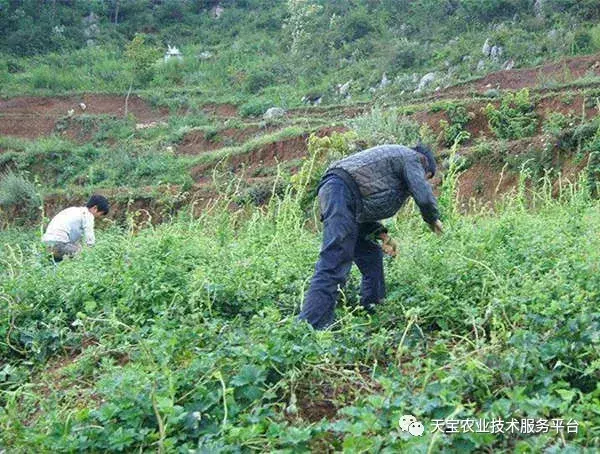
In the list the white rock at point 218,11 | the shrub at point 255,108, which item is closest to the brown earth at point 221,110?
the shrub at point 255,108

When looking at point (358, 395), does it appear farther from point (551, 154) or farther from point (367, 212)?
point (551, 154)

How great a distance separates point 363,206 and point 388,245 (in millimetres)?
487

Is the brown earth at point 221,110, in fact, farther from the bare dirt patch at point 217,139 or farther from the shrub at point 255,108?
the bare dirt patch at point 217,139

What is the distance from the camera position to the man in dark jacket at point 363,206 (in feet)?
17.0

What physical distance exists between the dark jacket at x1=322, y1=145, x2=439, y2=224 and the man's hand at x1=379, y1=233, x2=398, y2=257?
0.85 feet

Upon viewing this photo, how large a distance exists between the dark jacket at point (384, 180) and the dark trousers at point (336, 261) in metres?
0.08

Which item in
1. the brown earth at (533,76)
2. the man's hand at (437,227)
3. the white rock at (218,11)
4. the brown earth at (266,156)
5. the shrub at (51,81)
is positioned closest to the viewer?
the man's hand at (437,227)

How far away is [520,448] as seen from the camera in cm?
323

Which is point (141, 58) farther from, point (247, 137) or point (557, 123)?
point (557, 123)

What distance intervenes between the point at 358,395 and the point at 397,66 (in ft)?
76.9

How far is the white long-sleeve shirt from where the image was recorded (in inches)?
332

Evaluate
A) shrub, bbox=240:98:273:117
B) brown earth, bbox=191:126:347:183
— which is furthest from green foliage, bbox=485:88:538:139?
shrub, bbox=240:98:273:117

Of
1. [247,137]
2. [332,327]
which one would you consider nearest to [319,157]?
[332,327]

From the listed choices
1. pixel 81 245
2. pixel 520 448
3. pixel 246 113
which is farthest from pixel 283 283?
pixel 246 113
